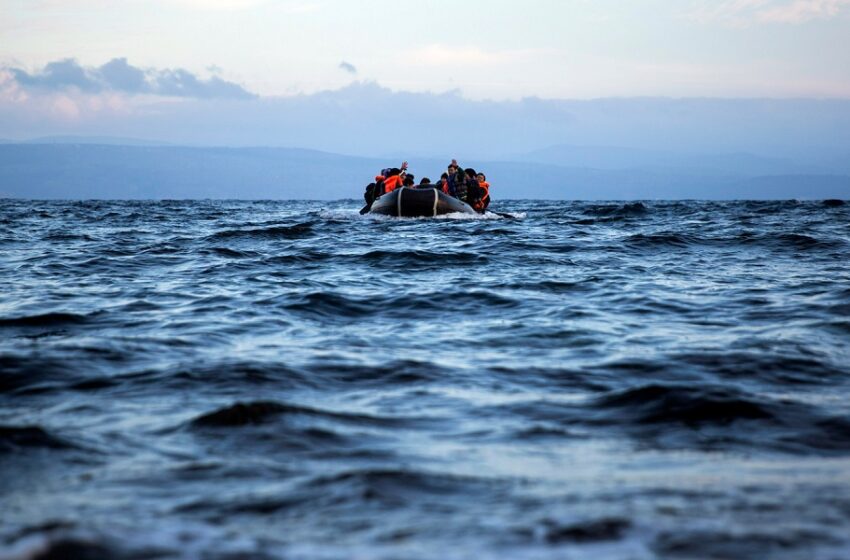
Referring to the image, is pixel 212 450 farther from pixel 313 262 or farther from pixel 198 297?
pixel 313 262

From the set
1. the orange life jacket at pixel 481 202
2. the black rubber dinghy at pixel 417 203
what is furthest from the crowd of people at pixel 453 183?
the black rubber dinghy at pixel 417 203

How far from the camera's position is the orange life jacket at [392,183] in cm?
2984

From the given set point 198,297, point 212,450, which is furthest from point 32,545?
point 198,297

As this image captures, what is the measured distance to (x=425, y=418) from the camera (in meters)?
5.64

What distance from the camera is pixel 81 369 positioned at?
6941mm

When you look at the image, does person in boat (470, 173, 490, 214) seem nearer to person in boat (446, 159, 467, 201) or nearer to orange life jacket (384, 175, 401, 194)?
person in boat (446, 159, 467, 201)

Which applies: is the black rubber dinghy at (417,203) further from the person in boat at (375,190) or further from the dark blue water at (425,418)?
the dark blue water at (425,418)

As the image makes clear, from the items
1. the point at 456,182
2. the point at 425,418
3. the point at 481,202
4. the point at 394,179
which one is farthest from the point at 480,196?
the point at 425,418

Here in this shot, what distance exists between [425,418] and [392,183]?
81.0 feet

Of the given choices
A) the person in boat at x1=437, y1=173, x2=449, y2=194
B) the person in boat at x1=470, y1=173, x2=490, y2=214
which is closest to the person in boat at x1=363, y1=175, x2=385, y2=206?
the person in boat at x1=437, y1=173, x2=449, y2=194

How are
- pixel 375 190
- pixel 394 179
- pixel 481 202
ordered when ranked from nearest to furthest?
pixel 394 179 < pixel 481 202 < pixel 375 190

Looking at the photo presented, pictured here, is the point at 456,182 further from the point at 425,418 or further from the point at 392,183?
the point at 425,418

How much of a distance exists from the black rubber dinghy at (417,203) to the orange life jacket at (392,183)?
1.27m

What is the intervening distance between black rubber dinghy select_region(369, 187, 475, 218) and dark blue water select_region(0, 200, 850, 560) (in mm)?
14229
